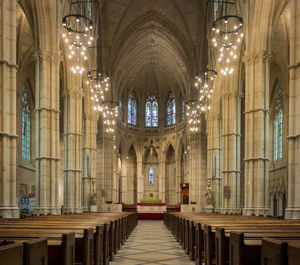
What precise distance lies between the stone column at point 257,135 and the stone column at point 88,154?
617 inches

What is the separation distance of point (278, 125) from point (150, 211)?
Result: 48.2 feet

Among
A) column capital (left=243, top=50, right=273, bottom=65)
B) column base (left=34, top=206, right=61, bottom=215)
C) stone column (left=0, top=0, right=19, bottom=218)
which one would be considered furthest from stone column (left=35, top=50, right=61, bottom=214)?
column capital (left=243, top=50, right=273, bottom=65)

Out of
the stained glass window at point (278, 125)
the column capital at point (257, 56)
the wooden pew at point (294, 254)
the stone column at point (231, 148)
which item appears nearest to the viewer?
the wooden pew at point (294, 254)

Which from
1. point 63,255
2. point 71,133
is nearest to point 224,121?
point 71,133

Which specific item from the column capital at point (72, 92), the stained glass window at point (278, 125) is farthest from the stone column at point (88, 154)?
the stained glass window at point (278, 125)

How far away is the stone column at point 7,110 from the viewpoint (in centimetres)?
1220

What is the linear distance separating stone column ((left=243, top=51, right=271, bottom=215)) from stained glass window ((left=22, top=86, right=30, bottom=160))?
68.9ft

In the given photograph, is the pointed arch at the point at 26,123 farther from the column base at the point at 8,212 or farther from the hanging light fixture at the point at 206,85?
the column base at the point at 8,212

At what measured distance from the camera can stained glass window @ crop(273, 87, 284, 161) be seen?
3193 cm

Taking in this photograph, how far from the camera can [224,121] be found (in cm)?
2578

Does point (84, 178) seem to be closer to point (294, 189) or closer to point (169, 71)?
point (294, 189)

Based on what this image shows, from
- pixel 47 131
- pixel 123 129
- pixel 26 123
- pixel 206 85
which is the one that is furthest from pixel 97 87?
pixel 123 129

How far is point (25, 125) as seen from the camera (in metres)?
33.0

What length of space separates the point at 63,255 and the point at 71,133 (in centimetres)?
2169
